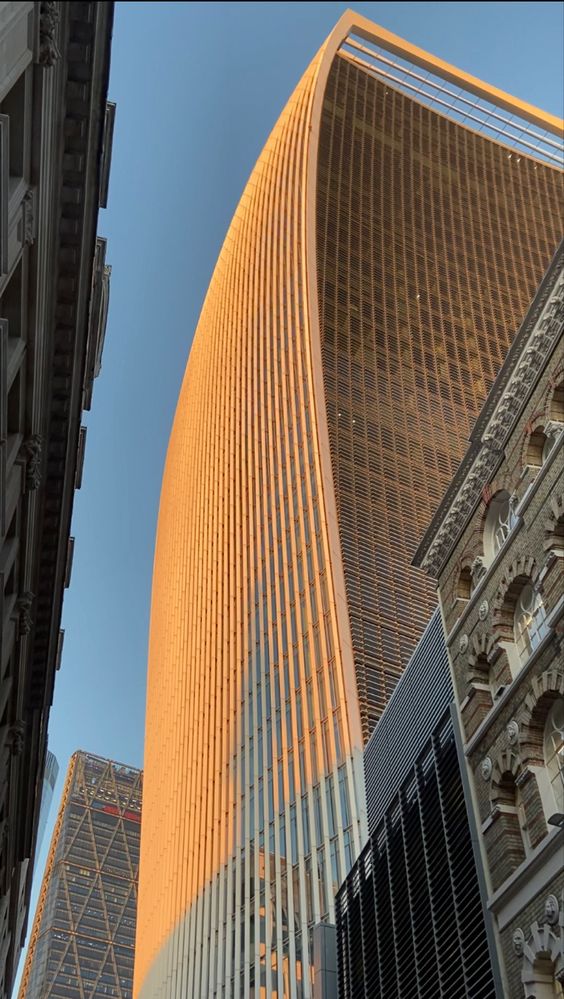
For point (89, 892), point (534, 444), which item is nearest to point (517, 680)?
point (534, 444)

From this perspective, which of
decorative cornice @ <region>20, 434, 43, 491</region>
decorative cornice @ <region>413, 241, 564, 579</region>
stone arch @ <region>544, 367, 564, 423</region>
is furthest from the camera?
decorative cornice @ <region>20, 434, 43, 491</region>

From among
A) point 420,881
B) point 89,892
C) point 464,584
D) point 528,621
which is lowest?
point 420,881

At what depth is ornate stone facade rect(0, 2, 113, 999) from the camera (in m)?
18.2

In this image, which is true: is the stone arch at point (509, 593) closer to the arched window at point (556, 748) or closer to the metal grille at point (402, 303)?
the arched window at point (556, 748)

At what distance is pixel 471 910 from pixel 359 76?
110 m

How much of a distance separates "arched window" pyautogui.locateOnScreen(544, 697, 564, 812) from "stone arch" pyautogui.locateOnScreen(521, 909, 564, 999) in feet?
7.11

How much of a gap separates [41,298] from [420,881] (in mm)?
17122

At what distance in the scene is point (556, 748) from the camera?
19047 millimetres

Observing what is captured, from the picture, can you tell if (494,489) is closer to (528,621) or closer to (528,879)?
(528,621)

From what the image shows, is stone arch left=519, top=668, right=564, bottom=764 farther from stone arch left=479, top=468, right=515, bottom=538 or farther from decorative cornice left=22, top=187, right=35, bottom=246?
decorative cornice left=22, top=187, right=35, bottom=246

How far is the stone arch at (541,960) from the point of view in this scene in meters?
17.2

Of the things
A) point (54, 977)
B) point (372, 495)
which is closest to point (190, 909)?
point (372, 495)

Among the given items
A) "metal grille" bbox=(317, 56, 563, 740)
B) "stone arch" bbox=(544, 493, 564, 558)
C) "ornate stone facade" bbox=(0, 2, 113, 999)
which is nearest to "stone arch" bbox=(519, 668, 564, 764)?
"stone arch" bbox=(544, 493, 564, 558)

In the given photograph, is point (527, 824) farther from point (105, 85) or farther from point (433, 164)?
point (433, 164)
